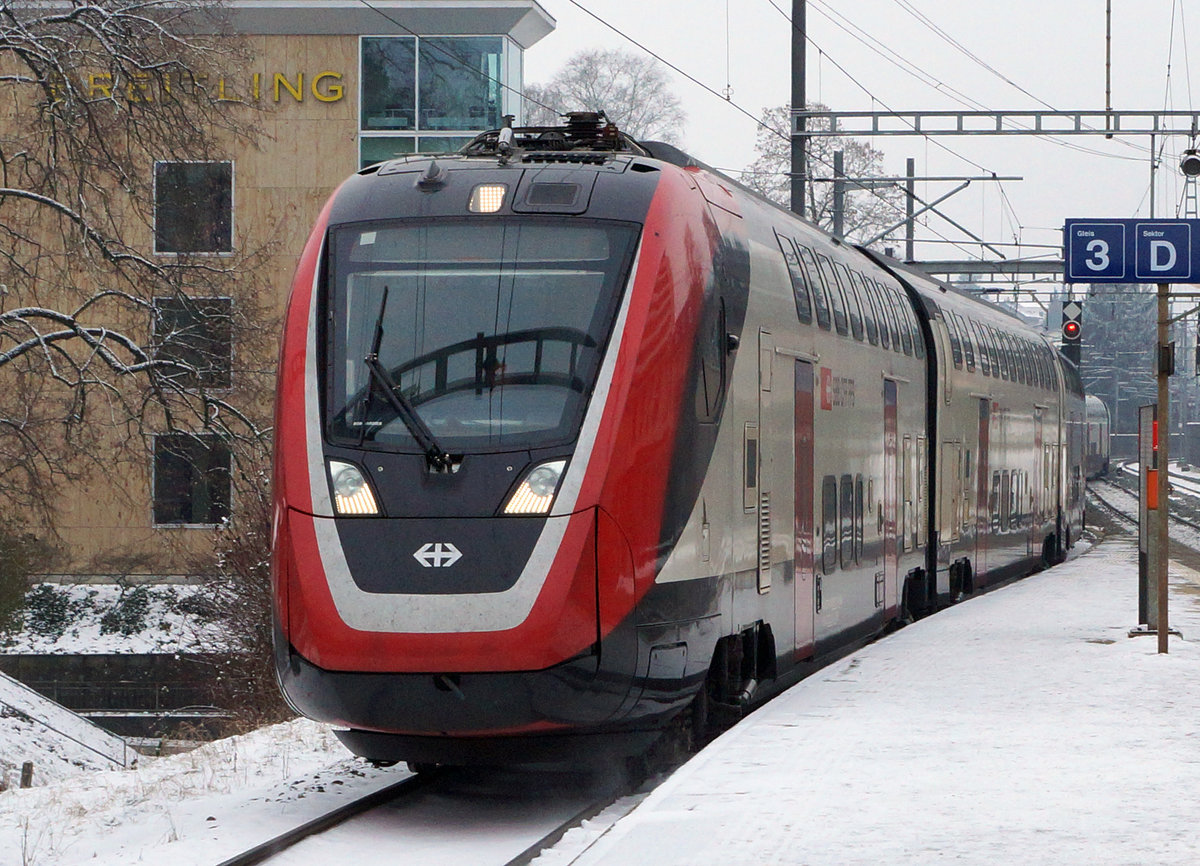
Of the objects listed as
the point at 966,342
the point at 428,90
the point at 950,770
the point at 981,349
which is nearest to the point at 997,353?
the point at 981,349

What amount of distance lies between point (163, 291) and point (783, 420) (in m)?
11.8

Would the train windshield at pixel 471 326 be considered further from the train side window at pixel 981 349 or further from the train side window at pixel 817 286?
the train side window at pixel 981 349

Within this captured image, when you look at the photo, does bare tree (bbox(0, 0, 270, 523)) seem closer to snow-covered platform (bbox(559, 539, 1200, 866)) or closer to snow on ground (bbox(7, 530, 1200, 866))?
snow on ground (bbox(7, 530, 1200, 866))

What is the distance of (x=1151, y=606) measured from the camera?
634 inches

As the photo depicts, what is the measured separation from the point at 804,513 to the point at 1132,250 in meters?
3.53

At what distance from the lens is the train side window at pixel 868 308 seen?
1552 centimetres

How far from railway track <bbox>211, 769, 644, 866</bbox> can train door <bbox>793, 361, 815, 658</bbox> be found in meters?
2.84

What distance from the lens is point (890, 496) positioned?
16547mm

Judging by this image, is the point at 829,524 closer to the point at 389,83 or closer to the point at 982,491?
the point at 982,491

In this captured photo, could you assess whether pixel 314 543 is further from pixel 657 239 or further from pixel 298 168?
pixel 298 168

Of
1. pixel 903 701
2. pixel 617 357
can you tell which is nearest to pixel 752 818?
pixel 617 357

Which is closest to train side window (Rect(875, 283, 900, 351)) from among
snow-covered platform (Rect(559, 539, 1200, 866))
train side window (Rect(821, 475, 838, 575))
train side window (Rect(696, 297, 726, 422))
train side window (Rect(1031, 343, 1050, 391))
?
train side window (Rect(821, 475, 838, 575))

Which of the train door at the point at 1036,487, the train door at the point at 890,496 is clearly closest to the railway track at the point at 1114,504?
the train door at the point at 1036,487

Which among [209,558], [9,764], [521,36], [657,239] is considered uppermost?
[521,36]
